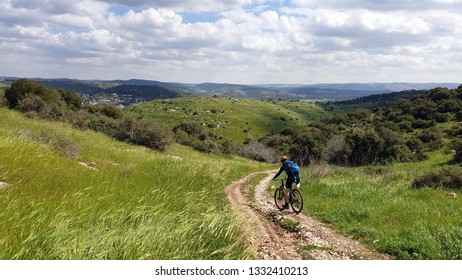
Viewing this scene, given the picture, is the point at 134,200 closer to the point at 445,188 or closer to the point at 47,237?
the point at 47,237

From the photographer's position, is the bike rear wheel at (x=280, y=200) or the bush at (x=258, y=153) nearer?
the bike rear wheel at (x=280, y=200)

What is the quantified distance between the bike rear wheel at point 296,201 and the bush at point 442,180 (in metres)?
7.56

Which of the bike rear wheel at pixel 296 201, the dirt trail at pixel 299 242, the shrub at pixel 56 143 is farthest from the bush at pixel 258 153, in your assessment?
the dirt trail at pixel 299 242

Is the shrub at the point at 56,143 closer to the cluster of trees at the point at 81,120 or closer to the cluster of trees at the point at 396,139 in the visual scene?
the cluster of trees at the point at 81,120

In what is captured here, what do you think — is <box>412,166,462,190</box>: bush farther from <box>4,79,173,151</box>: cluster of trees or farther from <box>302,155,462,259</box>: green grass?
<box>4,79,173,151</box>: cluster of trees

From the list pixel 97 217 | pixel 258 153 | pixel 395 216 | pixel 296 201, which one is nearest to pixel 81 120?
pixel 296 201

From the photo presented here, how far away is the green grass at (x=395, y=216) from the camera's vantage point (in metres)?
8.04

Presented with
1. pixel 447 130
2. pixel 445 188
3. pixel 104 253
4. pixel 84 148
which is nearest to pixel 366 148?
pixel 447 130

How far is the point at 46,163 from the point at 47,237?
16.0 ft

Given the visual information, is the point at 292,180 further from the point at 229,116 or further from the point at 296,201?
the point at 229,116

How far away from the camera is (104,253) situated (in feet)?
16.8

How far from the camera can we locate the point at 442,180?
1702cm

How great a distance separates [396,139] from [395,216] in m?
44.6

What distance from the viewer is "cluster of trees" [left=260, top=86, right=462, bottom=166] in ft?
162
